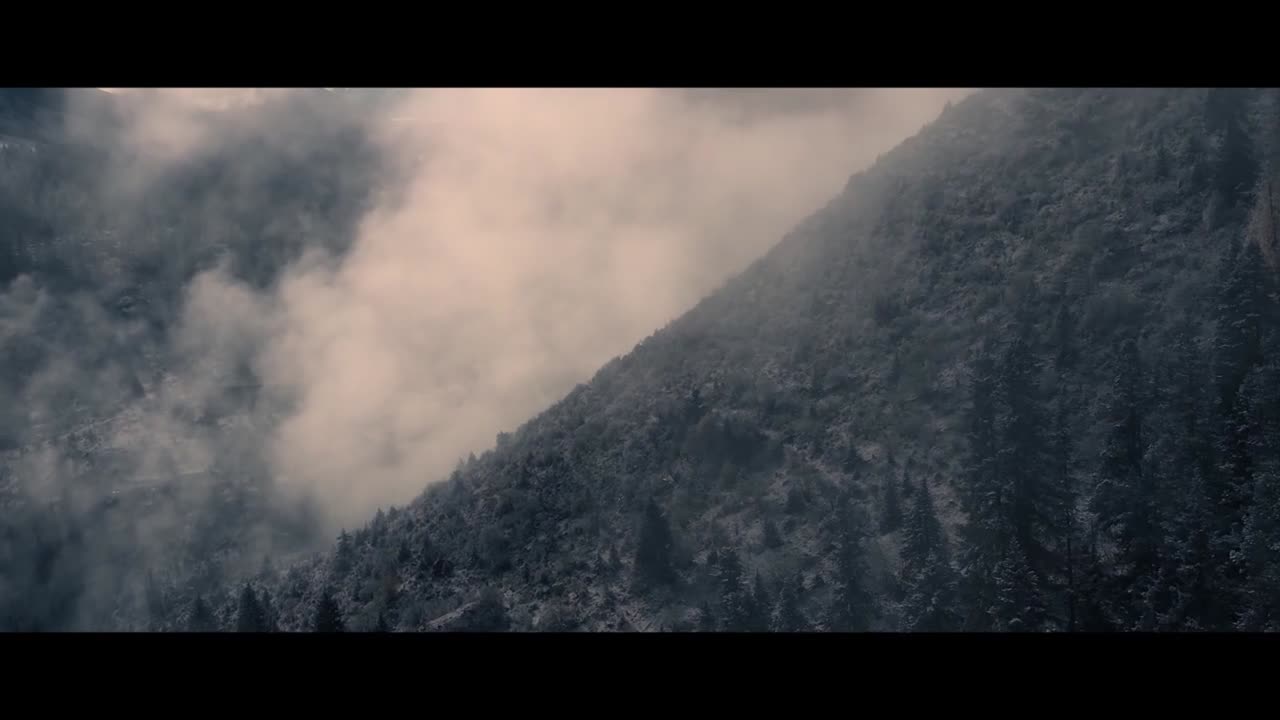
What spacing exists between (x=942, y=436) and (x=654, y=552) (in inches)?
717

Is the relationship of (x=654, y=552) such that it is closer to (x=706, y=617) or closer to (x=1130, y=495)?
(x=706, y=617)

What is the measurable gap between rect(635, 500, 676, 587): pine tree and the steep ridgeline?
0.15m

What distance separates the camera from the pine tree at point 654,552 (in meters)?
50.6

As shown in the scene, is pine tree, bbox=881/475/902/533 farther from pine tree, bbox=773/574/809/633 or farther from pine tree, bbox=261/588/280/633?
pine tree, bbox=261/588/280/633

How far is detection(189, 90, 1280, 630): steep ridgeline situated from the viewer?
4109cm

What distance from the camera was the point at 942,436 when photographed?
51.1m

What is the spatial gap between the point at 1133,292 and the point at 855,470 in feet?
64.5

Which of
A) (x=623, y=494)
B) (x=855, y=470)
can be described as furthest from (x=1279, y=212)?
(x=623, y=494)

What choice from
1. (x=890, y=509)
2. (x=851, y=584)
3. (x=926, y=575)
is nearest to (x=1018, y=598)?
(x=926, y=575)

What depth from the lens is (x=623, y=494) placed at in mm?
58062

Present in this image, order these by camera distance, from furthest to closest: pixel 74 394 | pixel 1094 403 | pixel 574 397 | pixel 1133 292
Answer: pixel 74 394 → pixel 574 397 → pixel 1133 292 → pixel 1094 403
